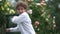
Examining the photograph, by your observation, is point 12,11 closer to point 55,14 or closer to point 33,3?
point 33,3

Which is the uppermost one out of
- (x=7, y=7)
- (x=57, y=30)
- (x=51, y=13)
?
(x=7, y=7)

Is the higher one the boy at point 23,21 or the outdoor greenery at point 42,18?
the boy at point 23,21

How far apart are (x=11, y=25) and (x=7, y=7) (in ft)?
2.58

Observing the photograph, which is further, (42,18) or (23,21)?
(42,18)

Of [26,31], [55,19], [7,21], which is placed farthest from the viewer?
[55,19]

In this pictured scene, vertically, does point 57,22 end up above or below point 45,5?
below

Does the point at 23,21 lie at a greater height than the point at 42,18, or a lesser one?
greater

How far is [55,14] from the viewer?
7168 millimetres

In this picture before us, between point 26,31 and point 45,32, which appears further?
point 45,32

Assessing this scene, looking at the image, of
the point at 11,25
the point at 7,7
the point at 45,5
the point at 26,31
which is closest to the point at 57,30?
the point at 45,5

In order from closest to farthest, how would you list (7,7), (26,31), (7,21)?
(26,31)
(7,7)
(7,21)

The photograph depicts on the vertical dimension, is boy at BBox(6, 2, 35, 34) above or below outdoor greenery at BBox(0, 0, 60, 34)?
above

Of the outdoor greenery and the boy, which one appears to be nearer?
the boy

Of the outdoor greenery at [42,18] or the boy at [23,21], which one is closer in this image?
the boy at [23,21]
